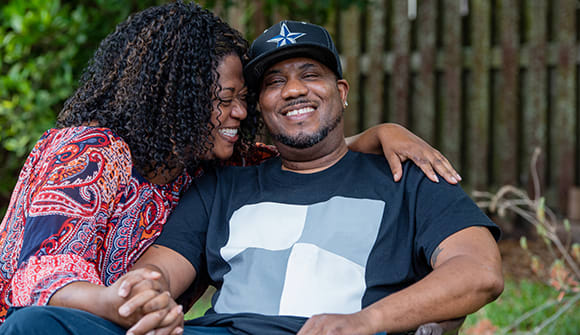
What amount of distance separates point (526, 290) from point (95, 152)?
9.83 ft

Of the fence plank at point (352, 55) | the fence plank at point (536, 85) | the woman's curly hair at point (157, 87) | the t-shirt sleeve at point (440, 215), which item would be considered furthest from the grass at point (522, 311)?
the fence plank at point (352, 55)

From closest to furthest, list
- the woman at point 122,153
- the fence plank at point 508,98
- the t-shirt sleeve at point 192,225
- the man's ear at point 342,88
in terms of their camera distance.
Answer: the woman at point 122,153 < the t-shirt sleeve at point 192,225 < the man's ear at point 342,88 < the fence plank at point 508,98

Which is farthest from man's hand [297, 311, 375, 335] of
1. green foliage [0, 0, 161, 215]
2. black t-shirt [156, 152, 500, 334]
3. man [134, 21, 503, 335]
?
green foliage [0, 0, 161, 215]

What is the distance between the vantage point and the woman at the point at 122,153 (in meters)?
1.92

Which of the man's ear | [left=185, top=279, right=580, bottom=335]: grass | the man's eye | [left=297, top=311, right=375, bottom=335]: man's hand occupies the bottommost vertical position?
[left=185, top=279, right=580, bottom=335]: grass

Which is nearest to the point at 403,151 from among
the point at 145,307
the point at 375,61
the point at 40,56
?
the point at 145,307

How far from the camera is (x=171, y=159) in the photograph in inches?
95.1

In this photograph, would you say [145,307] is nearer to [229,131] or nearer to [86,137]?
[86,137]

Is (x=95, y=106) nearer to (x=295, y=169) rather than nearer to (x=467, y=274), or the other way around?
(x=295, y=169)

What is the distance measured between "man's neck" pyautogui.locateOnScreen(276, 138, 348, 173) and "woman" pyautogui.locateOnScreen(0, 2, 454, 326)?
0.21 m

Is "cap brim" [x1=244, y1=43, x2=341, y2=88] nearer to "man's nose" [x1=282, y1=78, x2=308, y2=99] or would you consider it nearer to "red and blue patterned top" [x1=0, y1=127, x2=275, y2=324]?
"man's nose" [x1=282, y1=78, x2=308, y2=99]

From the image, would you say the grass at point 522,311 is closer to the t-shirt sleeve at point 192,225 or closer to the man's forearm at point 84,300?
the t-shirt sleeve at point 192,225

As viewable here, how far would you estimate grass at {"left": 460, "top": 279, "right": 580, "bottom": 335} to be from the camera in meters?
3.34

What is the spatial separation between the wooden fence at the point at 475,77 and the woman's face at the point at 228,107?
2.18 metres
